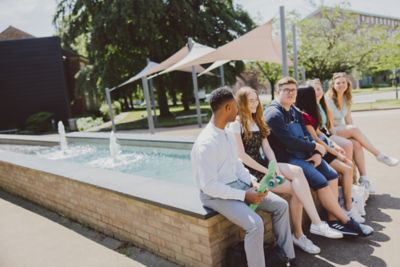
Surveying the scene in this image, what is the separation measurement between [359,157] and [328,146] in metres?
1.06

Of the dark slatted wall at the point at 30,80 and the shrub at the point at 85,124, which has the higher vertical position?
the dark slatted wall at the point at 30,80

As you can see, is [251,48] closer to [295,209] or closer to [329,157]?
[329,157]

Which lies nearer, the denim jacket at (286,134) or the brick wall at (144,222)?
the brick wall at (144,222)

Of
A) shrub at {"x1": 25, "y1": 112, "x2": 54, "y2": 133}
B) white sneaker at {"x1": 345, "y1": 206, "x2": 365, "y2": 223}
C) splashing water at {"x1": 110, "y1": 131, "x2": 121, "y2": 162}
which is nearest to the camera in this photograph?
white sneaker at {"x1": 345, "y1": 206, "x2": 365, "y2": 223}

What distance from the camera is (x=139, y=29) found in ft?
70.5

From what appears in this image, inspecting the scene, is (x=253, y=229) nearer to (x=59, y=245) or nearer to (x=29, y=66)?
(x=59, y=245)

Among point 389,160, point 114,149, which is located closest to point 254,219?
point 389,160

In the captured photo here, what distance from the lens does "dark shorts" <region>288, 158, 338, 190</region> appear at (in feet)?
11.9

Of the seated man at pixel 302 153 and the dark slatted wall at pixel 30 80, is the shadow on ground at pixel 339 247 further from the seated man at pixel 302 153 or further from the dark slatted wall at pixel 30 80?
the dark slatted wall at pixel 30 80

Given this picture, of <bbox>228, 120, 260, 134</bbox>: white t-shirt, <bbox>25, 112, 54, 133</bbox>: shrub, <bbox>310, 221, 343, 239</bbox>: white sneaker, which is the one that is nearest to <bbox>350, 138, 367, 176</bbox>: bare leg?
<bbox>310, 221, 343, 239</bbox>: white sneaker

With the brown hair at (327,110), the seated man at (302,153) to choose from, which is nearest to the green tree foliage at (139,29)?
the brown hair at (327,110)

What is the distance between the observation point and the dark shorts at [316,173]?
11.9 ft

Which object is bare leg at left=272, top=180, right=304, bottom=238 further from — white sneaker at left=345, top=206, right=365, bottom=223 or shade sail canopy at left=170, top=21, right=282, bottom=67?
shade sail canopy at left=170, top=21, right=282, bottom=67

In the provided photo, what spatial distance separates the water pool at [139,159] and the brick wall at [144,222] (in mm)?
1967
